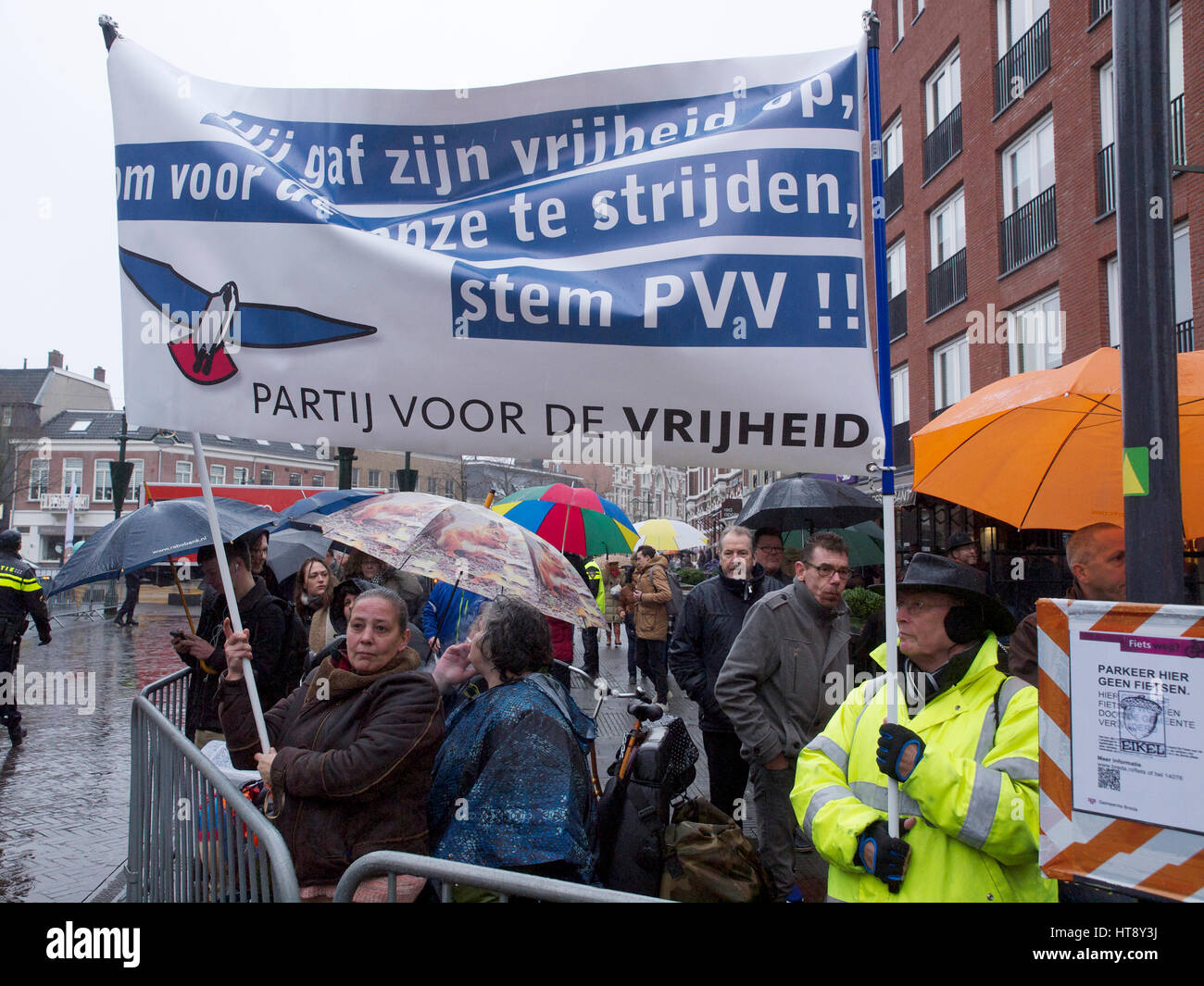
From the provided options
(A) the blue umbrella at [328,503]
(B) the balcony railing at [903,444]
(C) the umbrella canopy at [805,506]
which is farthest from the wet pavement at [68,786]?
(B) the balcony railing at [903,444]

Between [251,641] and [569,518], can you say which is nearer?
[251,641]

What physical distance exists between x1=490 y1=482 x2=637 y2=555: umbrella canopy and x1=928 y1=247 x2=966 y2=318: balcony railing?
13.3 metres

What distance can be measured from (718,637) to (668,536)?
1002cm

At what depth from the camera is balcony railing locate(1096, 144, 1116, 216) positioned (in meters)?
15.4

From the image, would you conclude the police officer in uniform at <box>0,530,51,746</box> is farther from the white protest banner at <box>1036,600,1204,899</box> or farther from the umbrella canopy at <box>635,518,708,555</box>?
the white protest banner at <box>1036,600,1204,899</box>

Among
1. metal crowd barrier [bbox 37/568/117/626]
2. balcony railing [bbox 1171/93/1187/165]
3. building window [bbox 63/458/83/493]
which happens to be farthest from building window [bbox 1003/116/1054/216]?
building window [bbox 63/458/83/493]

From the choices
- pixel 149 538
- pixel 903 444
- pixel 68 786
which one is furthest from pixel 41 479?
pixel 149 538

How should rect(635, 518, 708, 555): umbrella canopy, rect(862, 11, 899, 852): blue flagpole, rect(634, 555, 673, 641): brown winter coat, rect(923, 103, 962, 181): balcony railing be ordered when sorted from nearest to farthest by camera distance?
rect(862, 11, 899, 852): blue flagpole, rect(634, 555, 673, 641): brown winter coat, rect(635, 518, 708, 555): umbrella canopy, rect(923, 103, 962, 181): balcony railing

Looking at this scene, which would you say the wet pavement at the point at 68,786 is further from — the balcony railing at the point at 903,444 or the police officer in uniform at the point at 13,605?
the balcony railing at the point at 903,444

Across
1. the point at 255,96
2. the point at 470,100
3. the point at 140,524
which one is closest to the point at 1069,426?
the point at 470,100

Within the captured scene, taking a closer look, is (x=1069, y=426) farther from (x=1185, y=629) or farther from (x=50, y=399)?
(x=50, y=399)

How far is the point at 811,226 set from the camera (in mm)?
2543

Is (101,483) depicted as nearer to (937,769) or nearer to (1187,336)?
(1187,336)

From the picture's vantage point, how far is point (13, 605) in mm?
8641
